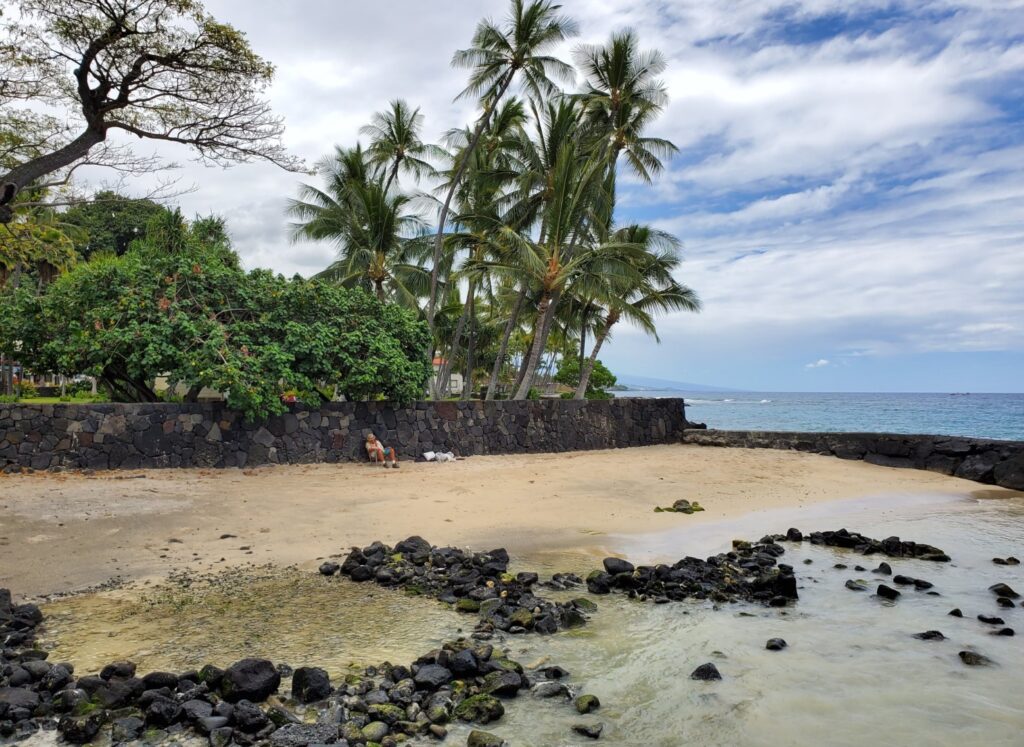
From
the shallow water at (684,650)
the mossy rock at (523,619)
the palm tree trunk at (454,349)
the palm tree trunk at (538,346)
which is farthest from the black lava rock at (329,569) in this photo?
the palm tree trunk at (454,349)

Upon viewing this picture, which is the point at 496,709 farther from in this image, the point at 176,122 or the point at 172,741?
the point at 176,122

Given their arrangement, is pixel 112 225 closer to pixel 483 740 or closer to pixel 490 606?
pixel 490 606

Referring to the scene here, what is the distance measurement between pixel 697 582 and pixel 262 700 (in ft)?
12.6

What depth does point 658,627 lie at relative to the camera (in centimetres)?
505

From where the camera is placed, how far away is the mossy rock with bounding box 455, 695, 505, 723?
3.55 m

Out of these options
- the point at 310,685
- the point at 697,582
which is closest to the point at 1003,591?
the point at 697,582

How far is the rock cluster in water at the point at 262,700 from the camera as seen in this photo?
3268 mm

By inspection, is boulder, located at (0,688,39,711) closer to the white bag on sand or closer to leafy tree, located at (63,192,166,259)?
the white bag on sand

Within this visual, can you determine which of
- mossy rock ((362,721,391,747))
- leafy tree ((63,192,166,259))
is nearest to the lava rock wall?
mossy rock ((362,721,391,747))

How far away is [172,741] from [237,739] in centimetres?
31

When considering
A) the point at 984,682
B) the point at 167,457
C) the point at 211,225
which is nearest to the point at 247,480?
the point at 167,457

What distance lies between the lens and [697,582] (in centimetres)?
602

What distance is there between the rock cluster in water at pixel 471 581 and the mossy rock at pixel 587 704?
42.2 inches

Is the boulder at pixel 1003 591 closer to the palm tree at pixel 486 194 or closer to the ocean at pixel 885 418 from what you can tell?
the palm tree at pixel 486 194
